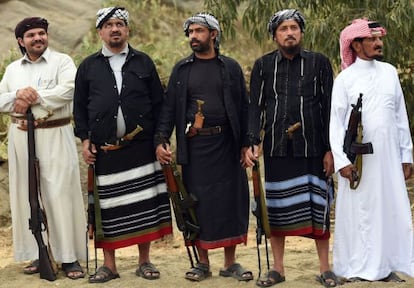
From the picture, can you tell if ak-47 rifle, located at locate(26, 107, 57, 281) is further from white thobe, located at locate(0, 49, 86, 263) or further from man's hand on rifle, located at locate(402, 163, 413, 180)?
man's hand on rifle, located at locate(402, 163, 413, 180)

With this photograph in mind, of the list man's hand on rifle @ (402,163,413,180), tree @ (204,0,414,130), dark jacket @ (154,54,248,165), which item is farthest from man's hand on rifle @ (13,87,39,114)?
tree @ (204,0,414,130)

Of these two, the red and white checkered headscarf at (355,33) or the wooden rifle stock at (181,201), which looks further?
the wooden rifle stock at (181,201)

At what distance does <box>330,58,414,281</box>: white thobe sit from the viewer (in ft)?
20.6

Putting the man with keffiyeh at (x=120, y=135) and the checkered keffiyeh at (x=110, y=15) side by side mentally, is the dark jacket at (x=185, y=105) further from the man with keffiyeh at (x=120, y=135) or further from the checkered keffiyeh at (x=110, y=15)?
the checkered keffiyeh at (x=110, y=15)

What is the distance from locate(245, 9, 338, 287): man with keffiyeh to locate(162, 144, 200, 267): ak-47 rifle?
0.51 meters

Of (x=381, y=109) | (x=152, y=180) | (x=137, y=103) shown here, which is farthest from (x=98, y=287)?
(x=381, y=109)

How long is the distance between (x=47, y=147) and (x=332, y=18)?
3291 millimetres

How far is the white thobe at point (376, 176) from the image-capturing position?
6.28 metres

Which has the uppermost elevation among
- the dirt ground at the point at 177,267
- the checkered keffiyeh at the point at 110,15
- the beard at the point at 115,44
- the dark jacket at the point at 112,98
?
the checkered keffiyeh at the point at 110,15

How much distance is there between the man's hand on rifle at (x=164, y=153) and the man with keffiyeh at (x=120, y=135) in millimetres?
188

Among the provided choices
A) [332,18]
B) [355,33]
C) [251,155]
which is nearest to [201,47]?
[251,155]

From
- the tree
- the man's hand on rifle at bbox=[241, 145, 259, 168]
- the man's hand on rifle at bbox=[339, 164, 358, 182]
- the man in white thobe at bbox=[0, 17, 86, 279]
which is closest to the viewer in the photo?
the man's hand on rifle at bbox=[339, 164, 358, 182]

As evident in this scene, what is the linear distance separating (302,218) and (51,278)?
192 centimetres

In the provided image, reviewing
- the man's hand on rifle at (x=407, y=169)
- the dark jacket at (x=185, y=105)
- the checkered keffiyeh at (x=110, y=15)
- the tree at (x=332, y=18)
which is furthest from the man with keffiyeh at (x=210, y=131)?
the tree at (x=332, y=18)
